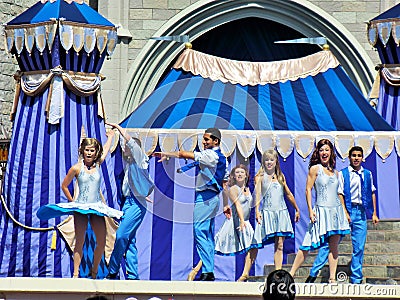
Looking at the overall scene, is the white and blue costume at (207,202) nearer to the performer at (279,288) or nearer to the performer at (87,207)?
the performer at (87,207)

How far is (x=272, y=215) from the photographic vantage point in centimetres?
1043

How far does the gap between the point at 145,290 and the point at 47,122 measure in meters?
2.45

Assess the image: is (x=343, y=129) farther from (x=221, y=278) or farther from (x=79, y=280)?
(x=79, y=280)

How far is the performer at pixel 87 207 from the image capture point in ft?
32.4

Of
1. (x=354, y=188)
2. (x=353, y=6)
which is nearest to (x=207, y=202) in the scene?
(x=354, y=188)

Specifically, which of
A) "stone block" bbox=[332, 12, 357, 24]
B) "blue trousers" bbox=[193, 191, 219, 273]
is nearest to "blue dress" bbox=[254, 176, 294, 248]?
"blue trousers" bbox=[193, 191, 219, 273]

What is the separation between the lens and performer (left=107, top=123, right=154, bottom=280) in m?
10.1

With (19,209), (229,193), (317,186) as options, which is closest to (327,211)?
(317,186)

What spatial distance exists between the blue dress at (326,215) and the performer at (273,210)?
0.35 metres

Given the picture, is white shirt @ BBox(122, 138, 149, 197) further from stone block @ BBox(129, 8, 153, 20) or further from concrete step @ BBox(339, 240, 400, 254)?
stone block @ BBox(129, 8, 153, 20)

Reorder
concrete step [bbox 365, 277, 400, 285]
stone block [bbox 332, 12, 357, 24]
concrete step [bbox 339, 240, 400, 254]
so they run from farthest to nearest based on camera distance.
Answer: stone block [bbox 332, 12, 357, 24] < concrete step [bbox 339, 240, 400, 254] < concrete step [bbox 365, 277, 400, 285]

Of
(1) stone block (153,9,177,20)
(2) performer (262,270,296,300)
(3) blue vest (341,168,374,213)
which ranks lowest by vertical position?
(2) performer (262,270,296,300)

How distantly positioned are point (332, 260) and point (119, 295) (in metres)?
1.64

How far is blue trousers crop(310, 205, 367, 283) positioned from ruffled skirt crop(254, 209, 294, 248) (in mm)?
437
